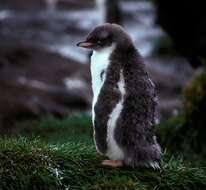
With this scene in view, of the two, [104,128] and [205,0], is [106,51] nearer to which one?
[104,128]

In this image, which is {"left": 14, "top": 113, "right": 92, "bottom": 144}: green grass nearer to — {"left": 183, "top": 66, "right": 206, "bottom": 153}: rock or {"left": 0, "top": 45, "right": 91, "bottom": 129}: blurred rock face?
{"left": 0, "top": 45, "right": 91, "bottom": 129}: blurred rock face

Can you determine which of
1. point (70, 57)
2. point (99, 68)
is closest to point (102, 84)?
point (99, 68)

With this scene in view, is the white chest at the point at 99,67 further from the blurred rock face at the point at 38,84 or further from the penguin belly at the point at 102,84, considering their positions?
the blurred rock face at the point at 38,84

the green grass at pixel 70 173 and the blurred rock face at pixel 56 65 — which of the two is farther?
the blurred rock face at pixel 56 65

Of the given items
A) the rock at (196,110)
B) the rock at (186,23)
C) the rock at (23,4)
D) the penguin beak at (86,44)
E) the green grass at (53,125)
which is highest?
the penguin beak at (86,44)

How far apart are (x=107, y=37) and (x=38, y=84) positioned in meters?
8.55

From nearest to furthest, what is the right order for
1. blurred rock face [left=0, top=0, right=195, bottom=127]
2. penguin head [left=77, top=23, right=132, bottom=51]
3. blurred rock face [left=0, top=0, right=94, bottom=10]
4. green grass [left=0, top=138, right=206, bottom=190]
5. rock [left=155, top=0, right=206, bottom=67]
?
green grass [left=0, top=138, right=206, bottom=190]
penguin head [left=77, top=23, right=132, bottom=51]
rock [left=155, top=0, right=206, bottom=67]
blurred rock face [left=0, top=0, right=195, bottom=127]
blurred rock face [left=0, top=0, right=94, bottom=10]

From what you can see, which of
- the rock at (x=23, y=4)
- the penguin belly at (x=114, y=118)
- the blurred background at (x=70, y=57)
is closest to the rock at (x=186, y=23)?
the blurred background at (x=70, y=57)

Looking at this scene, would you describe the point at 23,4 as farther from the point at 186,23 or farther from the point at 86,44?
the point at 86,44

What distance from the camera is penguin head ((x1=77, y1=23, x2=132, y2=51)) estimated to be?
15.7ft

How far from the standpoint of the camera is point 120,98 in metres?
4.72

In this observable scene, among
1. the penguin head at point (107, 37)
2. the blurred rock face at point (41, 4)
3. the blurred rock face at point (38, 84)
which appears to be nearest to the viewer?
the penguin head at point (107, 37)

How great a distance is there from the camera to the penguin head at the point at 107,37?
4.78 m

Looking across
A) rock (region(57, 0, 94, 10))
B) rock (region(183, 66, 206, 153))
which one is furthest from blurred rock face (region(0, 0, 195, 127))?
rock (region(183, 66, 206, 153))
